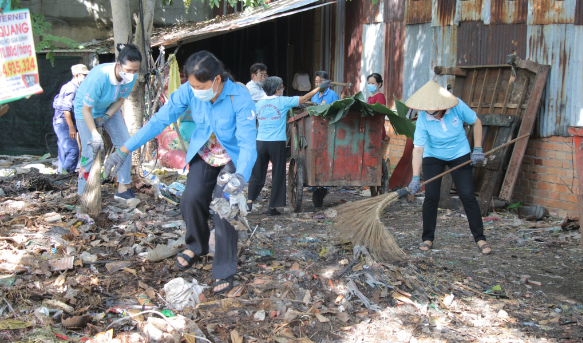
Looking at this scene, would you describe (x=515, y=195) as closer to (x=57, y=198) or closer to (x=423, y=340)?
(x=423, y=340)

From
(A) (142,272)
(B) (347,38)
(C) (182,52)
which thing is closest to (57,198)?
(A) (142,272)

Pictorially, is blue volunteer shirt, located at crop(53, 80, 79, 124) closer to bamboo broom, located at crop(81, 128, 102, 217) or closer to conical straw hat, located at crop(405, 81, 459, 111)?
bamboo broom, located at crop(81, 128, 102, 217)

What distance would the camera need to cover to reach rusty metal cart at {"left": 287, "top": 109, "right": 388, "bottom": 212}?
6277 mm

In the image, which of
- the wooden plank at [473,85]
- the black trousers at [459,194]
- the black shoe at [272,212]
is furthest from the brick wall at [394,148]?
the black trousers at [459,194]

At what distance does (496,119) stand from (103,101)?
490 centimetres

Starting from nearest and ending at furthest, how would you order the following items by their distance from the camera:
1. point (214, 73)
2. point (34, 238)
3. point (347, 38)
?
point (214, 73) → point (34, 238) → point (347, 38)

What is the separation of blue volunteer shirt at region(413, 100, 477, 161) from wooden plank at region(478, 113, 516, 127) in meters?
1.90

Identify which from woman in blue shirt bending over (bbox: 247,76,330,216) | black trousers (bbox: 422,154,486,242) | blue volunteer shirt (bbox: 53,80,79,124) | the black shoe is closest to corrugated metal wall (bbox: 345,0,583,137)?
black trousers (bbox: 422,154,486,242)

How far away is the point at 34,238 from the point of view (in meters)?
4.61

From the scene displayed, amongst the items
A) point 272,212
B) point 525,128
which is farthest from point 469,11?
point 272,212

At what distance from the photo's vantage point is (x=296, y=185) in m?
6.73

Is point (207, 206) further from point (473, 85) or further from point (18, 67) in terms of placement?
point (473, 85)

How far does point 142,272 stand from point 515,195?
512 cm

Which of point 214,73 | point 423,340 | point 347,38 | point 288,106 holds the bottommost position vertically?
point 423,340
